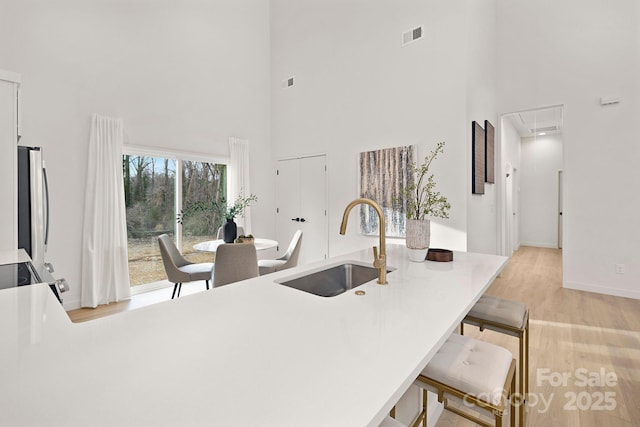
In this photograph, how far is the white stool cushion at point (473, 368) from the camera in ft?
3.26

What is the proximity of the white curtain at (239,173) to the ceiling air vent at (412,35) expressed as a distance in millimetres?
2858

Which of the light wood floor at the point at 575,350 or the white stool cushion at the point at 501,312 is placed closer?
the white stool cushion at the point at 501,312

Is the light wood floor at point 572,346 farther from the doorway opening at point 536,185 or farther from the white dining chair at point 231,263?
the doorway opening at point 536,185

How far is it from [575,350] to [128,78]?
547 centimetres

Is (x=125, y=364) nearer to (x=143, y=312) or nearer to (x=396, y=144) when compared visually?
(x=143, y=312)

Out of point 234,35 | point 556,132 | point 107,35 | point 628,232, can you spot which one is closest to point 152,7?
point 107,35

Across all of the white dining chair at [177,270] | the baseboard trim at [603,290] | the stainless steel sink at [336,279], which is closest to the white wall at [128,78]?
the white dining chair at [177,270]

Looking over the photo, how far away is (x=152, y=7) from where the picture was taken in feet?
13.3

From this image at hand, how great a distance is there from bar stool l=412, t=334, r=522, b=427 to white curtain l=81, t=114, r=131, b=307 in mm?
3852

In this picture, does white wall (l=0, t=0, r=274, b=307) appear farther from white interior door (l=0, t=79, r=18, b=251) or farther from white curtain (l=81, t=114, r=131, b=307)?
white interior door (l=0, t=79, r=18, b=251)

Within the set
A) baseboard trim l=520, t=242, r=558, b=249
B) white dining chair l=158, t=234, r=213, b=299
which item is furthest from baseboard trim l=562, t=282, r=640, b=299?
white dining chair l=158, t=234, r=213, b=299

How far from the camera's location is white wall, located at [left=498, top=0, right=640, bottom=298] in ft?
12.2

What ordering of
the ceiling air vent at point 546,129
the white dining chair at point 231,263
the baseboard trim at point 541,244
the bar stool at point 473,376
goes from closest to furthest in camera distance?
the bar stool at point 473,376
the white dining chair at point 231,263
the ceiling air vent at point 546,129
the baseboard trim at point 541,244

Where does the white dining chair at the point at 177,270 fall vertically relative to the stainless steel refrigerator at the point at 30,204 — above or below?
below
